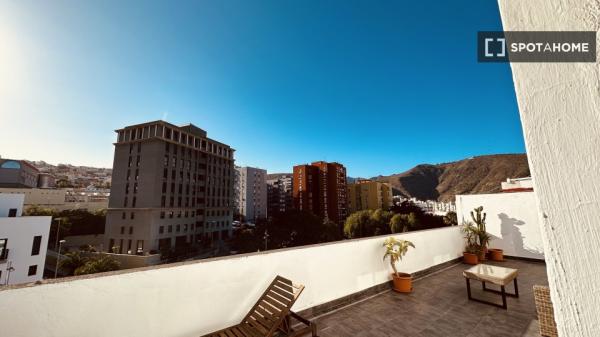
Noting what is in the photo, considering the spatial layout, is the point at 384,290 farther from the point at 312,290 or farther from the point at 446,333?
the point at 312,290

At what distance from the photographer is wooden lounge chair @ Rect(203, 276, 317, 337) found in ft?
9.59

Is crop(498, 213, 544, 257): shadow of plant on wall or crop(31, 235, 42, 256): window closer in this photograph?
crop(498, 213, 544, 257): shadow of plant on wall

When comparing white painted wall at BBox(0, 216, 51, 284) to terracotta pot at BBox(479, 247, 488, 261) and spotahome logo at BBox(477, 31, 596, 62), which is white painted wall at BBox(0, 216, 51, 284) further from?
terracotta pot at BBox(479, 247, 488, 261)

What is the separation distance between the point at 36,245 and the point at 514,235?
3554cm

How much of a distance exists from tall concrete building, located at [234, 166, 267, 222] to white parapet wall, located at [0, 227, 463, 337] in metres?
70.0

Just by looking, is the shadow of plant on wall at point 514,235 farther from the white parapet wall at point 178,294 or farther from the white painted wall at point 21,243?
the white painted wall at point 21,243

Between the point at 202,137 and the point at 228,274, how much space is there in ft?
160

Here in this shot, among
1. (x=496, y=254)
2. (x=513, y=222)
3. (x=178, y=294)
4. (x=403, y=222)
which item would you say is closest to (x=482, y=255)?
(x=496, y=254)

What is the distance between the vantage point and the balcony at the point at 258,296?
226 cm

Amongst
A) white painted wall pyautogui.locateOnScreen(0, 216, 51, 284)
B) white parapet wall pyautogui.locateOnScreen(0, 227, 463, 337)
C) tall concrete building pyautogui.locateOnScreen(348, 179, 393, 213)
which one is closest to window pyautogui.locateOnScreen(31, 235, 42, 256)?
white painted wall pyautogui.locateOnScreen(0, 216, 51, 284)

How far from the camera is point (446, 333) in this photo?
3.42 metres

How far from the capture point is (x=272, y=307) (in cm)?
316

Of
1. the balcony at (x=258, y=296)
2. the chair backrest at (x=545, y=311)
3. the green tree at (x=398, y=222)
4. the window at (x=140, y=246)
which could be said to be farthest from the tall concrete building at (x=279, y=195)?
the chair backrest at (x=545, y=311)

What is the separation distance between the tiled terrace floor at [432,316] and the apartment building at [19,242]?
28131 mm
